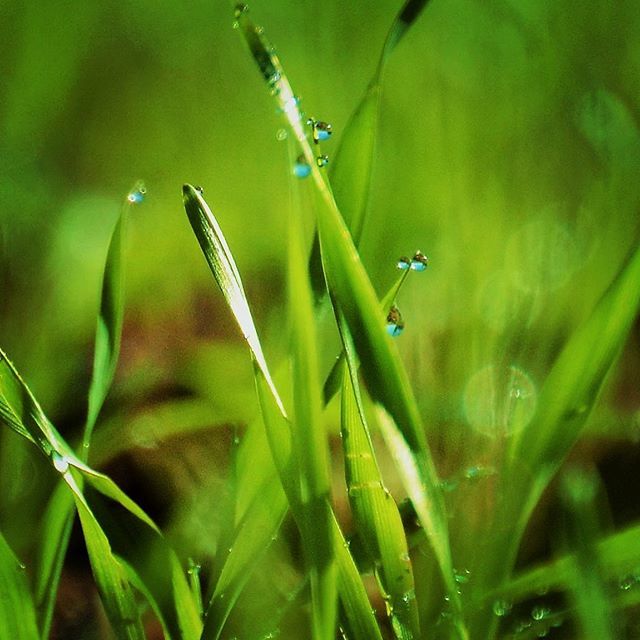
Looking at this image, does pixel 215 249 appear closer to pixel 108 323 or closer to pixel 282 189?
pixel 108 323

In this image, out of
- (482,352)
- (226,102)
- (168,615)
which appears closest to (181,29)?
(226,102)

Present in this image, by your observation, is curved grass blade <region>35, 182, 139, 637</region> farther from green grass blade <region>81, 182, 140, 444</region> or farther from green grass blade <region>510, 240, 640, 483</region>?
green grass blade <region>510, 240, 640, 483</region>

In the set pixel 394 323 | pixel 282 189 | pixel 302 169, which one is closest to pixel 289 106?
pixel 302 169

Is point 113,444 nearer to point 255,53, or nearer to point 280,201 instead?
point 280,201

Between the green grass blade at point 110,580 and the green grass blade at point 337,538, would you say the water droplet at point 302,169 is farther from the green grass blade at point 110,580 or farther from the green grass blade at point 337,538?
the green grass blade at point 110,580

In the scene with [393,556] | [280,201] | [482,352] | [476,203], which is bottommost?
[393,556]

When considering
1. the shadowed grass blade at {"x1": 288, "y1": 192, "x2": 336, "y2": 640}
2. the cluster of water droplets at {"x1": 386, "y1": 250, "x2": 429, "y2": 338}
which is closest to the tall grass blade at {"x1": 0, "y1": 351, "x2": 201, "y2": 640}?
the shadowed grass blade at {"x1": 288, "y1": 192, "x2": 336, "y2": 640}
